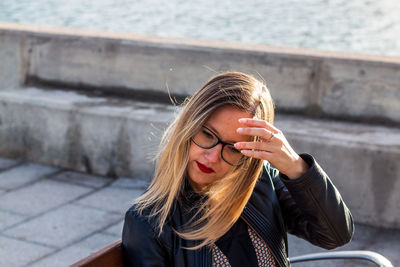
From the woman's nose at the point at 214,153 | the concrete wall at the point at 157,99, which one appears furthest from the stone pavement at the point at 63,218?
the woman's nose at the point at 214,153

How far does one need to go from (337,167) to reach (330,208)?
215cm

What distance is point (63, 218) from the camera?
13.5 feet

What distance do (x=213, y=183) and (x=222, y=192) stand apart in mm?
39

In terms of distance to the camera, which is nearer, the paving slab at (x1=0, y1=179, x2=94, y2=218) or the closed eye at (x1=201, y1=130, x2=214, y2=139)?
the closed eye at (x1=201, y1=130, x2=214, y2=139)

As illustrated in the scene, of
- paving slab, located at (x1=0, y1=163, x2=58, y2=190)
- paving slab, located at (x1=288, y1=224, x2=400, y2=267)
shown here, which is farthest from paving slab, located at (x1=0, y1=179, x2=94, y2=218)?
paving slab, located at (x1=288, y1=224, x2=400, y2=267)

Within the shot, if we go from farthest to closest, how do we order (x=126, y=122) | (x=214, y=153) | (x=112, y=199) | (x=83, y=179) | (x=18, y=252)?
1. (x=83, y=179)
2. (x=126, y=122)
3. (x=112, y=199)
4. (x=18, y=252)
5. (x=214, y=153)

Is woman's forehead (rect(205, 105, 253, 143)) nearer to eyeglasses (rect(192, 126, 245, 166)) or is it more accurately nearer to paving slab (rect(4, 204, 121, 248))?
eyeglasses (rect(192, 126, 245, 166))

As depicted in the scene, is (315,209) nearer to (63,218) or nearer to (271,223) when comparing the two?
(271,223)

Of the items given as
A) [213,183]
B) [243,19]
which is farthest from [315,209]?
[243,19]

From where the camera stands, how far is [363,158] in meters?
3.96

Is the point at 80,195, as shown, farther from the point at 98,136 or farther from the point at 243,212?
the point at 243,212

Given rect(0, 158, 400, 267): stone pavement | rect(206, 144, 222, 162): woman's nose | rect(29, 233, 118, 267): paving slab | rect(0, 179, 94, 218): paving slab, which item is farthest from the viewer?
rect(0, 179, 94, 218): paving slab

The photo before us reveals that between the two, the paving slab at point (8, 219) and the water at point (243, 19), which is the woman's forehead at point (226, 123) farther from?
the water at point (243, 19)

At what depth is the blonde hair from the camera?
187cm
